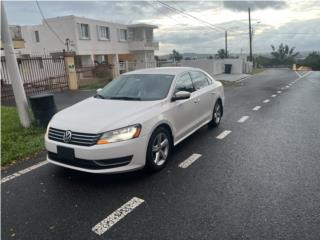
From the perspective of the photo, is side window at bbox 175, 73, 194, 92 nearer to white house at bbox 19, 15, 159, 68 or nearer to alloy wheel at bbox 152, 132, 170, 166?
alloy wheel at bbox 152, 132, 170, 166

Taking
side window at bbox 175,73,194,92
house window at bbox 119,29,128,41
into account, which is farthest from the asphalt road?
house window at bbox 119,29,128,41

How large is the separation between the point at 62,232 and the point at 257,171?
291cm

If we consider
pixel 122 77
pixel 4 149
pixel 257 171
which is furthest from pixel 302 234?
pixel 4 149

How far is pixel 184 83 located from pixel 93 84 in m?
14.0

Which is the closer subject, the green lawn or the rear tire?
the green lawn

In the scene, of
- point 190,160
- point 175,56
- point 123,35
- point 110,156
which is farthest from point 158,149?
point 175,56

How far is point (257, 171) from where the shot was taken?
14.4ft

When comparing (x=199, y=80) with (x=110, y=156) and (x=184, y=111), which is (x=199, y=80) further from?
(x=110, y=156)

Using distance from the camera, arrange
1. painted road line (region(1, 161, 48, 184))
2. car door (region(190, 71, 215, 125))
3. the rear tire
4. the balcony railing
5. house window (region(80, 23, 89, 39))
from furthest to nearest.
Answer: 1. the balcony railing
2. house window (region(80, 23, 89, 39))
3. the rear tire
4. car door (region(190, 71, 215, 125))
5. painted road line (region(1, 161, 48, 184))

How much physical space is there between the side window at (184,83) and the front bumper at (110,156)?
164 cm

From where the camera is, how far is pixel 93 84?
61.3ft

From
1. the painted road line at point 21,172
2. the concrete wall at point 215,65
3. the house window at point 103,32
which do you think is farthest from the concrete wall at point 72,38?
the painted road line at point 21,172

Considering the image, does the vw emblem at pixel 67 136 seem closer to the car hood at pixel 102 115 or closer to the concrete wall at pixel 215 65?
the car hood at pixel 102 115

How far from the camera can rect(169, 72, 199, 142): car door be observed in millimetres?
4973
